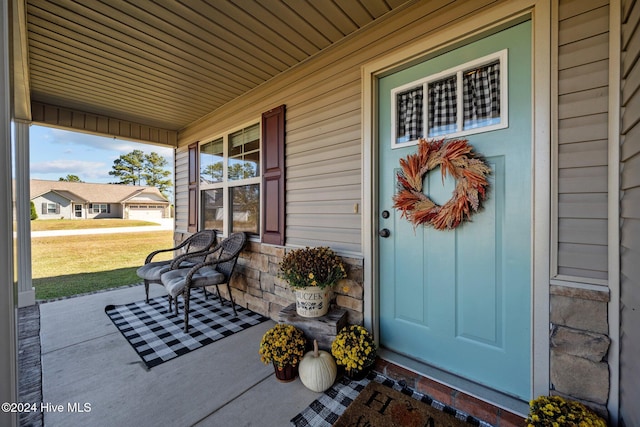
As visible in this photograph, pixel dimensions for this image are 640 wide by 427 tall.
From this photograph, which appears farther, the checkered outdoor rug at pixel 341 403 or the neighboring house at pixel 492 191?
the checkered outdoor rug at pixel 341 403

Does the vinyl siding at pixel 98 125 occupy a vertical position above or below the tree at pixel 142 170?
below

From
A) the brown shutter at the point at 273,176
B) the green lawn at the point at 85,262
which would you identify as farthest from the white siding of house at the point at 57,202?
the brown shutter at the point at 273,176

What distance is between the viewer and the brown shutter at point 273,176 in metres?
2.67

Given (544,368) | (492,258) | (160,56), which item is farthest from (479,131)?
(160,56)

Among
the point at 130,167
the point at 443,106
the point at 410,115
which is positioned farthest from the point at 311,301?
the point at 130,167

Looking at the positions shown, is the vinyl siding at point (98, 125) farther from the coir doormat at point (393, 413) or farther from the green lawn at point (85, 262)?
the coir doormat at point (393, 413)

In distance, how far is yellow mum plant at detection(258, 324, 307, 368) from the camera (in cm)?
172

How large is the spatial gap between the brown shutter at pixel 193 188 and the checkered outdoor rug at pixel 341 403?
330 centimetres

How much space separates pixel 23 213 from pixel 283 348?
12.4 ft

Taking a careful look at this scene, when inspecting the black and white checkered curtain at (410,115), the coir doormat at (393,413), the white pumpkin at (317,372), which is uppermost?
Result: the black and white checkered curtain at (410,115)

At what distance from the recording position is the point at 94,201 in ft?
57.2

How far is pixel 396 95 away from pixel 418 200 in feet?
2.74

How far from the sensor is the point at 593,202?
122 centimetres

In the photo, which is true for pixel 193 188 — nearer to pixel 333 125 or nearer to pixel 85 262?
pixel 333 125
